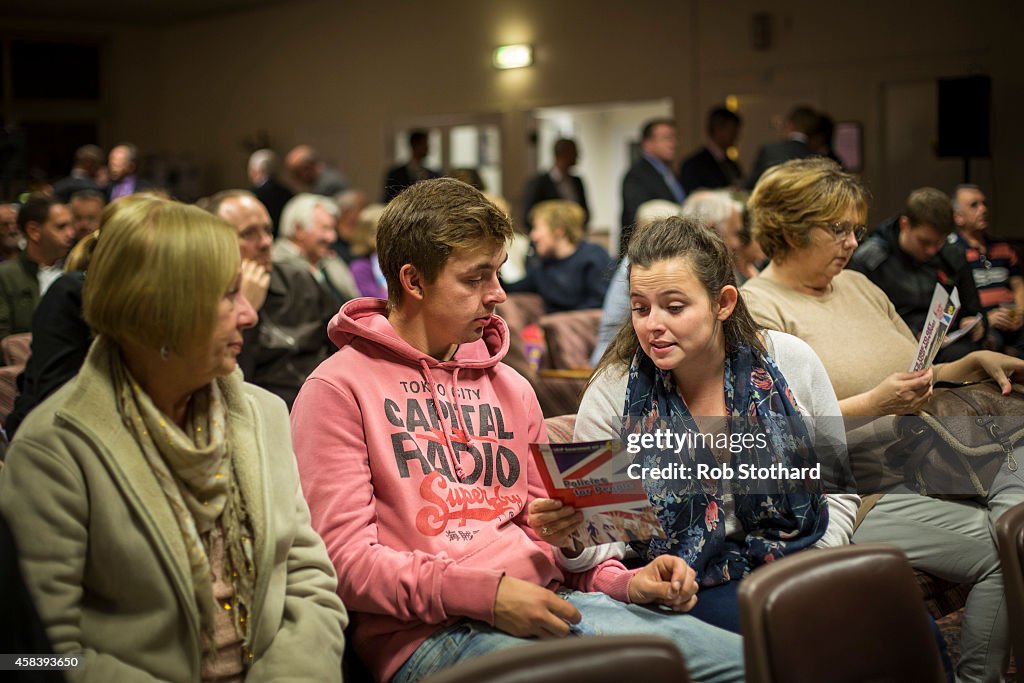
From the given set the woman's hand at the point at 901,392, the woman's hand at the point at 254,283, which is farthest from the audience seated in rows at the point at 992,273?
the woman's hand at the point at 254,283

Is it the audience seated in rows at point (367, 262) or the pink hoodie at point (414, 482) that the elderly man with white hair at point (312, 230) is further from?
the pink hoodie at point (414, 482)

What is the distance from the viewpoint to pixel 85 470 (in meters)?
1.52

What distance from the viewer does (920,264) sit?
350 centimetres

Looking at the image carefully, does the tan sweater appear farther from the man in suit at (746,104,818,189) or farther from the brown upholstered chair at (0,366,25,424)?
the man in suit at (746,104,818,189)

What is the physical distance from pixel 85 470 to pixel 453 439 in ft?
2.46

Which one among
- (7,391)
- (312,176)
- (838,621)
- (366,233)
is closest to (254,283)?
(7,391)

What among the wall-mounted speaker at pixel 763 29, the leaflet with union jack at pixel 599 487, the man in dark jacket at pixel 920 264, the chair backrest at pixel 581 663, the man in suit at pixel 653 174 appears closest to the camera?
the chair backrest at pixel 581 663

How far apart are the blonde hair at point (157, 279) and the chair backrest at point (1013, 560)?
51.4 inches

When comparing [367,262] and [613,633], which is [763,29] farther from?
[613,633]

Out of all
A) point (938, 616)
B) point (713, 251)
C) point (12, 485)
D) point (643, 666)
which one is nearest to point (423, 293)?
point (713, 251)

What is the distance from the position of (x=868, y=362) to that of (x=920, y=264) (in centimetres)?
75

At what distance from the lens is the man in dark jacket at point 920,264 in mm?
3225

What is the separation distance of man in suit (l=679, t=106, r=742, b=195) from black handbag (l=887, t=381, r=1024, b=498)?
558cm

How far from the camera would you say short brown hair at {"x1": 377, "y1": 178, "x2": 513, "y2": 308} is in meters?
A: 2.08
